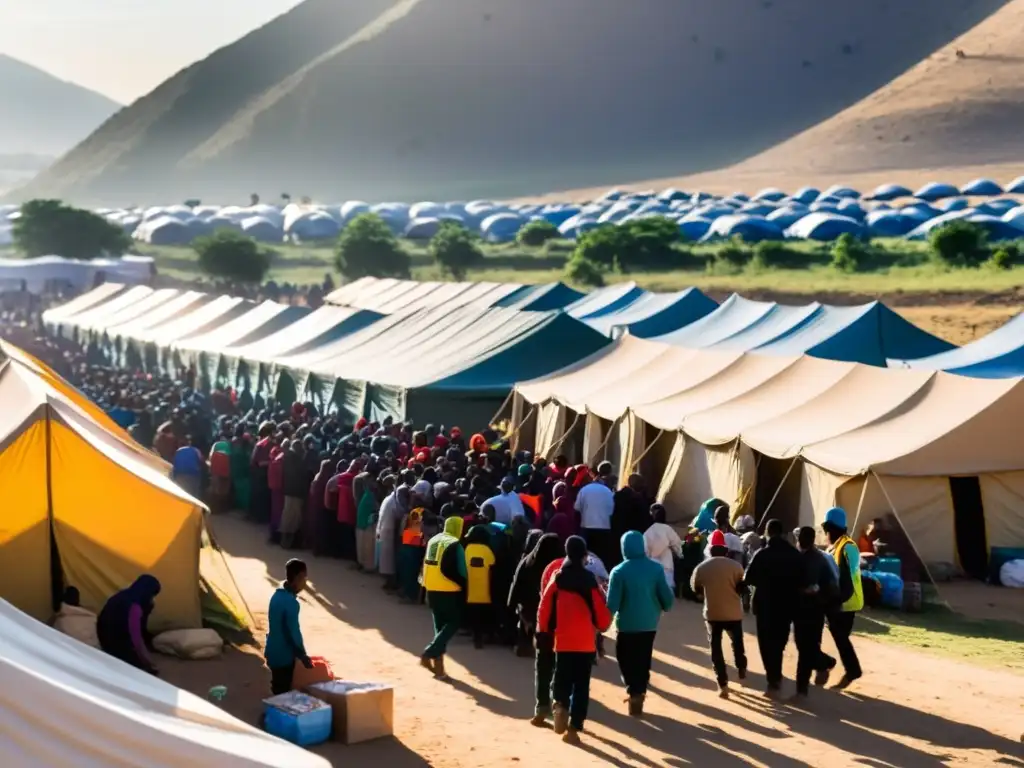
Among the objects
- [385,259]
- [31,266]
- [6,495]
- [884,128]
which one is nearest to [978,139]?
[884,128]

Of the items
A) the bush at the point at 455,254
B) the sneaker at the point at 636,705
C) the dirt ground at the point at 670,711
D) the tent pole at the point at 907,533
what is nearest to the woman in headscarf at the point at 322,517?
the dirt ground at the point at 670,711

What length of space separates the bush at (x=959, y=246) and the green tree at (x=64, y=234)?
34.9 m

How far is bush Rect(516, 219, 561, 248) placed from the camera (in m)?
61.9

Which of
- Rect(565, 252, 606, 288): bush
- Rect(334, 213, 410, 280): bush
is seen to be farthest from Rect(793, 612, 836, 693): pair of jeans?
Rect(334, 213, 410, 280): bush

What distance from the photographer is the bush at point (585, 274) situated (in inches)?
1885

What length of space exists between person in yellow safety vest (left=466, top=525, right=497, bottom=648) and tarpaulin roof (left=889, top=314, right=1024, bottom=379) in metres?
9.01

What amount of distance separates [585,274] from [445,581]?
37976 mm

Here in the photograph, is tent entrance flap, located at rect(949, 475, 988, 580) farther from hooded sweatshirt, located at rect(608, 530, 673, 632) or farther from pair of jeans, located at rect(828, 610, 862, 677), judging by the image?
hooded sweatshirt, located at rect(608, 530, 673, 632)

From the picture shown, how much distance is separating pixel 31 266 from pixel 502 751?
46958 mm

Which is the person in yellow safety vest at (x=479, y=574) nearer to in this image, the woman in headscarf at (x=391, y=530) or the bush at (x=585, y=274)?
the woman in headscarf at (x=391, y=530)

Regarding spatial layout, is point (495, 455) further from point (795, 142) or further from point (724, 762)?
point (795, 142)

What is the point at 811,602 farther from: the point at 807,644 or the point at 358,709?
the point at 358,709

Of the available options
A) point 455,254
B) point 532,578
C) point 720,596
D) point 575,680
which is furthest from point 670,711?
point 455,254

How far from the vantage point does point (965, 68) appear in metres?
110
